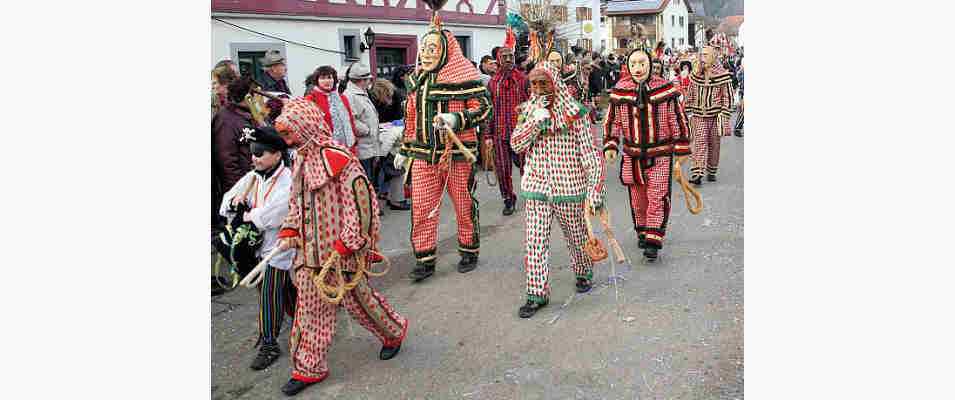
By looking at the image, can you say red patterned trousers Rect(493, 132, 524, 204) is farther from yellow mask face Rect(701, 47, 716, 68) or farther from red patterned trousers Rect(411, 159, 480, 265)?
yellow mask face Rect(701, 47, 716, 68)

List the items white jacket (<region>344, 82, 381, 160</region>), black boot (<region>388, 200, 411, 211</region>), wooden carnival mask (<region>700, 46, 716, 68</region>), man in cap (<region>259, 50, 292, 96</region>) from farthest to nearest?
wooden carnival mask (<region>700, 46, 716, 68</region>) → black boot (<region>388, 200, 411, 211</region>) → white jacket (<region>344, 82, 381, 160</region>) → man in cap (<region>259, 50, 292, 96</region>)

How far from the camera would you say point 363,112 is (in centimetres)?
753

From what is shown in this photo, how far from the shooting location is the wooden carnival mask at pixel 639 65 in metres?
5.61

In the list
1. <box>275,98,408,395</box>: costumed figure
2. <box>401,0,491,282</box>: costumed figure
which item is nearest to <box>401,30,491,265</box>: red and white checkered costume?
<box>401,0,491,282</box>: costumed figure

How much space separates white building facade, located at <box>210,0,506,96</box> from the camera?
10.3 metres

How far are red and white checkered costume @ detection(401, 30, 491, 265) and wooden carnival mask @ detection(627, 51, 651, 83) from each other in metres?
1.11

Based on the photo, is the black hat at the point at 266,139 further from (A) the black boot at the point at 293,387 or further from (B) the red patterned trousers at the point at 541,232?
(B) the red patterned trousers at the point at 541,232

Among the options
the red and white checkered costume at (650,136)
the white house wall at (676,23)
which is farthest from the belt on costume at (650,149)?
the white house wall at (676,23)

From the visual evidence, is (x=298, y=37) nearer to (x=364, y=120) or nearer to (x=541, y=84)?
(x=364, y=120)

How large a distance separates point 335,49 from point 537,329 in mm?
8835

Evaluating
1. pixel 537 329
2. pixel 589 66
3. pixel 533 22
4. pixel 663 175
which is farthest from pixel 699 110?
pixel 533 22

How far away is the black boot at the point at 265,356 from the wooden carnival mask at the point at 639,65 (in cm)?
322

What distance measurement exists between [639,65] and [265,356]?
132 inches

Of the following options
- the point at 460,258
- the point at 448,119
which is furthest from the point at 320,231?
the point at 460,258
